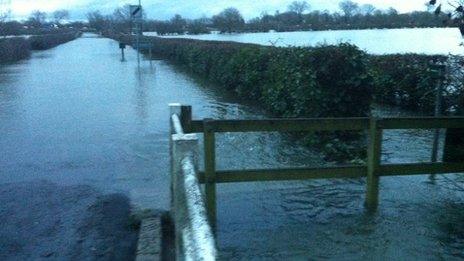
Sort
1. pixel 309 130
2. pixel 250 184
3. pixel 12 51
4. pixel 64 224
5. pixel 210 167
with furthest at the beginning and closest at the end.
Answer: pixel 12 51 → pixel 250 184 → pixel 64 224 → pixel 309 130 → pixel 210 167

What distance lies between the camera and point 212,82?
70.8 ft

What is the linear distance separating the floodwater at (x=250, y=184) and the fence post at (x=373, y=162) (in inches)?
6.8

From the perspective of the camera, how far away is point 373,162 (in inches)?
237

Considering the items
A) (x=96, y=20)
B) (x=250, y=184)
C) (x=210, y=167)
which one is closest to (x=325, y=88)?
(x=250, y=184)

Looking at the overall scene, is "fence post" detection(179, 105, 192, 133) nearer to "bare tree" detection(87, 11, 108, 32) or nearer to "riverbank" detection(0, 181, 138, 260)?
"riverbank" detection(0, 181, 138, 260)

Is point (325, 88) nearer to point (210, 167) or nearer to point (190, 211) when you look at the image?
point (210, 167)

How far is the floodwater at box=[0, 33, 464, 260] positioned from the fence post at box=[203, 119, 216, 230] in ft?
0.88

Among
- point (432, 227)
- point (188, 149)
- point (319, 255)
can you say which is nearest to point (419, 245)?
point (432, 227)

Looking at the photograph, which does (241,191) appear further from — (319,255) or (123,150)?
(123,150)

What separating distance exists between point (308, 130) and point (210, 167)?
43.8 inches

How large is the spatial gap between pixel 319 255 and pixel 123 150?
18.2 feet

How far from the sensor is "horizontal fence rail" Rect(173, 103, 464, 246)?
565 cm

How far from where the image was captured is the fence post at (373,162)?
5.90 meters

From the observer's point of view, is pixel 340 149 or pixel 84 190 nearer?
pixel 84 190
